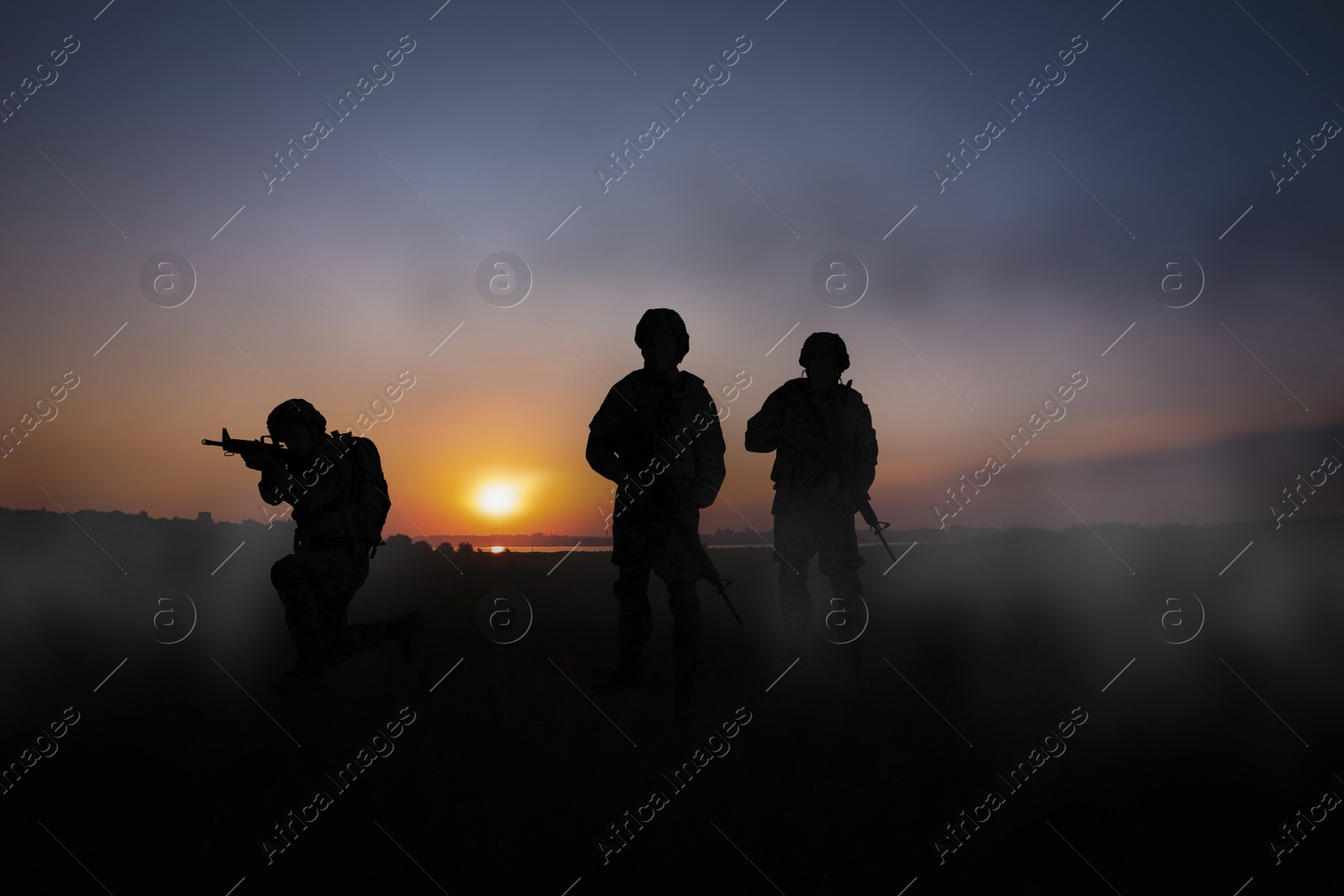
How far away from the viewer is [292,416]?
6.09 meters

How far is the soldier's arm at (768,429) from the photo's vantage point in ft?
23.5

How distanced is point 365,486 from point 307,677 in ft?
5.43

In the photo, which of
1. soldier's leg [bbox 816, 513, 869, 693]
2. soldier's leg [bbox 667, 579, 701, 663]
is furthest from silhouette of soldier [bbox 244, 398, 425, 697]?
soldier's leg [bbox 816, 513, 869, 693]

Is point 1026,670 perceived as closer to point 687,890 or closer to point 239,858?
point 687,890

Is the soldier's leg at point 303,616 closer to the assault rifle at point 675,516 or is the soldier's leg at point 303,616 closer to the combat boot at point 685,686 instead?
the assault rifle at point 675,516

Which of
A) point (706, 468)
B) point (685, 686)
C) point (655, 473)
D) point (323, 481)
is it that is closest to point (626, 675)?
point (685, 686)

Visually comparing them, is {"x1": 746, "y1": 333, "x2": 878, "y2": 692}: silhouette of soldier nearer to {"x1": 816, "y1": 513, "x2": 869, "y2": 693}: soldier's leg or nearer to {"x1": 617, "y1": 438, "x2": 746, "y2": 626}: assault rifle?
{"x1": 816, "y1": 513, "x2": 869, "y2": 693}: soldier's leg

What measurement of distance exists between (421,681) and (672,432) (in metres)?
3.27

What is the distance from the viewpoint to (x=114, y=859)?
4578mm

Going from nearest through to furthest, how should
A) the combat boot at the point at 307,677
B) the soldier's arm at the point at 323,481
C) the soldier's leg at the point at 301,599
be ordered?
the combat boot at the point at 307,677
the soldier's leg at the point at 301,599
the soldier's arm at the point at 323,481

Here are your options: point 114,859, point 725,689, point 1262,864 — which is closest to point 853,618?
point 725,689

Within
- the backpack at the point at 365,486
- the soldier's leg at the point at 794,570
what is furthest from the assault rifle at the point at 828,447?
the backpack at the point at 365,486

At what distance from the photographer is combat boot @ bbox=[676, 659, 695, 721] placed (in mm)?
5945

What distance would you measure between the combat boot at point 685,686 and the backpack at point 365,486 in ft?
9.87
